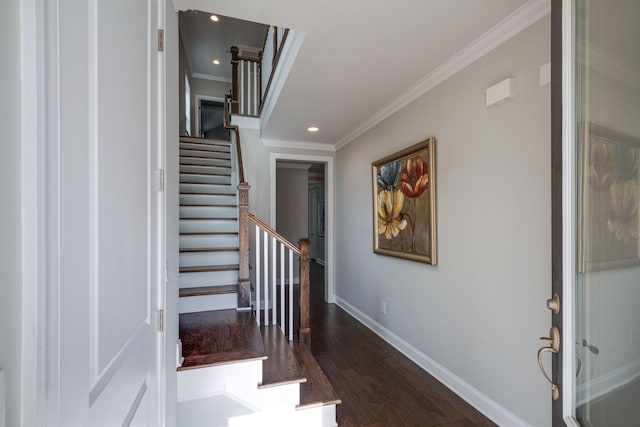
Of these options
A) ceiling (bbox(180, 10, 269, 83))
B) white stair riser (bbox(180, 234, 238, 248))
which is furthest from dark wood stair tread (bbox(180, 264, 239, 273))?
ceiling (bbox(180, 10, 269, 83))

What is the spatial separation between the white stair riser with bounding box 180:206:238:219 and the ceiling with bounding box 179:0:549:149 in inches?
60.4

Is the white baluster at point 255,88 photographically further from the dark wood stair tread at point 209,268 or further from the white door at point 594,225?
the white door at point 594,225

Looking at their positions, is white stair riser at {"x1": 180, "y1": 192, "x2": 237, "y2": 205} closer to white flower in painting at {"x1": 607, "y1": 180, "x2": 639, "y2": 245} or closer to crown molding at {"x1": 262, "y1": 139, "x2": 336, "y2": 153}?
crown molding at {"x1": 262, "y1": 139, "x2": 336, "y2": 153}

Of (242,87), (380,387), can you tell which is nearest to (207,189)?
(242,87)

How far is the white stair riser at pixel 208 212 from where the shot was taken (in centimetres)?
347

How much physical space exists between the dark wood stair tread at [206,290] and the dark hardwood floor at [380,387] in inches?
42.0

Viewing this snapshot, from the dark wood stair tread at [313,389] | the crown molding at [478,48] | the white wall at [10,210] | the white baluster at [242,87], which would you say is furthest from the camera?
the white baluster at [242,87]

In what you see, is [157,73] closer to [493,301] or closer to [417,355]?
[493,301]

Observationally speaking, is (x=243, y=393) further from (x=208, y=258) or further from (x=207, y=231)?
(x=207, y=231)

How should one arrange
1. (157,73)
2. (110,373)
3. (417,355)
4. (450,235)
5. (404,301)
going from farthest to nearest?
1. (404,301)
2. (417,355)
3. (450,235)
4. (157,73)
5. (110,373)

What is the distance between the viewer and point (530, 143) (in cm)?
168

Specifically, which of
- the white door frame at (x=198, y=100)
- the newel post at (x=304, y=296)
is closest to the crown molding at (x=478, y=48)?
the newel post at (x=304, y=296)

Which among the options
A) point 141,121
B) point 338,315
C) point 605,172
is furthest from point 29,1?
point 338,315

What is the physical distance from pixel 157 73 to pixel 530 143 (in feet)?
6.46
